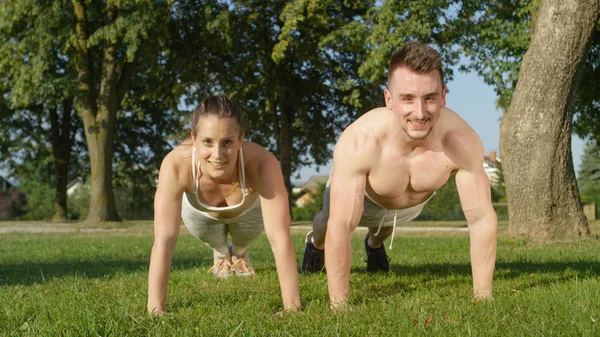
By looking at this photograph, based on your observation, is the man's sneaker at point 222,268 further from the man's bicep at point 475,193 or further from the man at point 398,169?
the man's bicep at point 475,193

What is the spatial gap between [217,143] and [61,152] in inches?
1266

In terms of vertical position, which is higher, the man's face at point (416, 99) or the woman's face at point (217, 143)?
the man's face at point (416, 99)

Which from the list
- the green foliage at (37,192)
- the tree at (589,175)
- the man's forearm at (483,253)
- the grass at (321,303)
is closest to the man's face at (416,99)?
the man's forearm at (483,253)

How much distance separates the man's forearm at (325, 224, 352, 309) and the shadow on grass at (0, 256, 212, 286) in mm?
3061

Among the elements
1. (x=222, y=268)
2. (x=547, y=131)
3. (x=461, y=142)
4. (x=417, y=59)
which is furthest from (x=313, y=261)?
(x=547, y=131)

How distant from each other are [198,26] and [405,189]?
22.5m

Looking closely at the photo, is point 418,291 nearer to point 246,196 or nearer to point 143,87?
point 246,196

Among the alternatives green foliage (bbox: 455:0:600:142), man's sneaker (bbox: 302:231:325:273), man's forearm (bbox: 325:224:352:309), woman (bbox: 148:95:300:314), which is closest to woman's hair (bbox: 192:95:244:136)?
woman (bbox: 148:95:300:314)

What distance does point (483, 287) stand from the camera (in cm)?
459

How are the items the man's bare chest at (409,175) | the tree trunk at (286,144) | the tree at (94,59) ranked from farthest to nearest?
the tree trunk at (286,144)
the tree at (94,59)
the man's bare chest at (409,175)

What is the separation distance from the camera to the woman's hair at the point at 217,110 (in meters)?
4.30

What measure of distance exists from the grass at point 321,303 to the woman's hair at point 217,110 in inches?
49.8

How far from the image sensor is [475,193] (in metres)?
4.55

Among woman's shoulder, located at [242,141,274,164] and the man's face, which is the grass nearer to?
woman's shoulder, located at [242,141,274,164]
